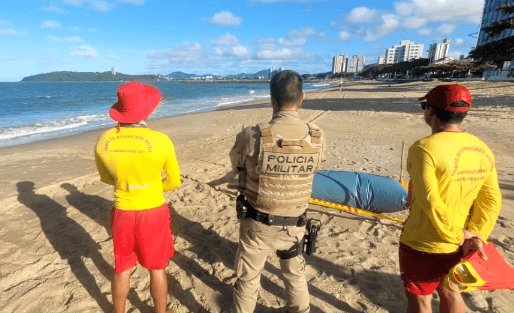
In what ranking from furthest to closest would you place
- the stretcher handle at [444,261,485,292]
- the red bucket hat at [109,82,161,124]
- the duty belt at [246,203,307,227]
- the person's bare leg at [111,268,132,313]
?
the person's bare leg at [111,268,132,313] → the duty belt at [246,203,307,227] → the red bucket hat at [109,82,161,124] → the stretcher handle at [444,261,485,292]

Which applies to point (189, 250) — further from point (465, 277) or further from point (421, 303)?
point (465, 277)

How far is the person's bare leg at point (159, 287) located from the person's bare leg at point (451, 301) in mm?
2127

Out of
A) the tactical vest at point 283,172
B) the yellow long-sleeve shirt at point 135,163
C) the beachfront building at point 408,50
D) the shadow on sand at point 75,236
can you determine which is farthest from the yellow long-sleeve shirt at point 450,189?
the beachfront building at point 408,50

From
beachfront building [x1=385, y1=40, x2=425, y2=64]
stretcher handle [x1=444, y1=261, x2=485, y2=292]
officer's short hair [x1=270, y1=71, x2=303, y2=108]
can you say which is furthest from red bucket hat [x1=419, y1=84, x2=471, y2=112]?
beachfront building [x1=385, y1=40, x2=425, y2=64]

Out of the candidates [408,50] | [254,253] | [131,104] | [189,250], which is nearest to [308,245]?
[254,253]

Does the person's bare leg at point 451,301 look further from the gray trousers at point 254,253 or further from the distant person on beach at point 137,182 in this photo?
the distant person on beach at point 137,182

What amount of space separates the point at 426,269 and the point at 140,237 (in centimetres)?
208

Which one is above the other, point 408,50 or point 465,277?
point 408,50

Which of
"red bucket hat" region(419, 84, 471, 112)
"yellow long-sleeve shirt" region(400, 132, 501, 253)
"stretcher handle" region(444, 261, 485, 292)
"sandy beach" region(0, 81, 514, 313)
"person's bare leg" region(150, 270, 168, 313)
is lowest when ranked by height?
"sandy beach" region(0, 81, 514, 313)

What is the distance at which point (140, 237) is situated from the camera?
83.5 inches

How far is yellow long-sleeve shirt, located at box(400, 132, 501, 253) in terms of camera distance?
1.64 m

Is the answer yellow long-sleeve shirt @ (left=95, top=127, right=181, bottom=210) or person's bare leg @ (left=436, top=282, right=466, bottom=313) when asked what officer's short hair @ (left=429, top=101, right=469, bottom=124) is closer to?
person's bare leg @ (left=436, top=282, right=466, bottom=313)

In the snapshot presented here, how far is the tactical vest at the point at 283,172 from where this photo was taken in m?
1.90

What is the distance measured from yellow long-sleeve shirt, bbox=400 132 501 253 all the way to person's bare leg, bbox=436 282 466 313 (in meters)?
0.36
